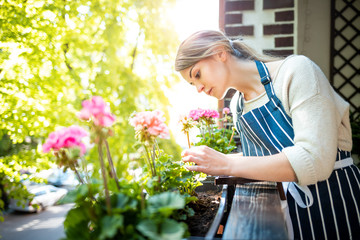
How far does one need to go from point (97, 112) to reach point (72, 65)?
505cm

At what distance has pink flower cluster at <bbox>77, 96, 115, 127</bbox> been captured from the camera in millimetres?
635

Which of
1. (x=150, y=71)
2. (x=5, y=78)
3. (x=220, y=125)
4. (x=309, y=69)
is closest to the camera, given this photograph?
(x=309, y=69)

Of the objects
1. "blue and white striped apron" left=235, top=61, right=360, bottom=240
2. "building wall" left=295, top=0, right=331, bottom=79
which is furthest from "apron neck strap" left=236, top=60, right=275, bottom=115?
"building wall" left=295, top=0, right=331, bottom=79

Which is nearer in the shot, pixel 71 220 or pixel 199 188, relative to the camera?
pixel 71 220

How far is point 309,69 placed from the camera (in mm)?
939

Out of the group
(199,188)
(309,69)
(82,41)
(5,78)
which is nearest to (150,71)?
(82,41)

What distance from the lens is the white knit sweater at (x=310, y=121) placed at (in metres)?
0.83

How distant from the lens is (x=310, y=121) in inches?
33.5

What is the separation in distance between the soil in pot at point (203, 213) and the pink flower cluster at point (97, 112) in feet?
1.52

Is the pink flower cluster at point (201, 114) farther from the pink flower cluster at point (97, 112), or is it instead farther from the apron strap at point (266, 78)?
the pink flower cluster at point (97, 112)

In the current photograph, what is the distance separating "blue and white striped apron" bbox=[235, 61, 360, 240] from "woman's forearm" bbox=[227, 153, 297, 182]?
0.68 ft

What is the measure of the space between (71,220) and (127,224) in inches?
5.8

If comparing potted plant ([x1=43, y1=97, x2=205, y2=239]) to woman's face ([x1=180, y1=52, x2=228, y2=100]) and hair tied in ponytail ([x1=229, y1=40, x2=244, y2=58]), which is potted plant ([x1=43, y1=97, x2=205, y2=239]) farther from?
hair tied in ponytail ([x1=229, y1=40, x2=244, y2=58])

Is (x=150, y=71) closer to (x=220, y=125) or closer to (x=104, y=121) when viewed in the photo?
(x=220, y=125)
